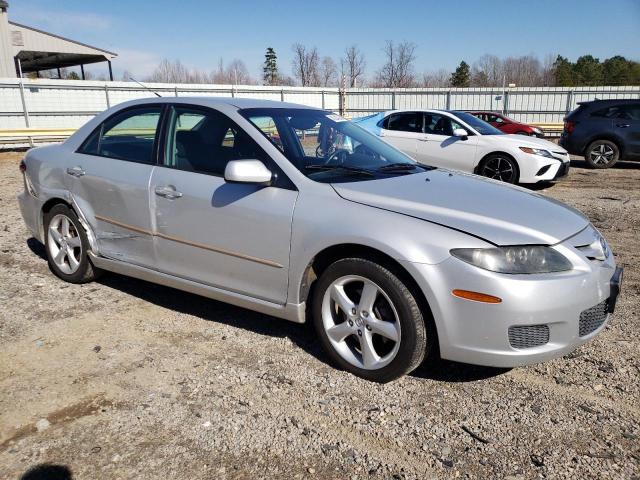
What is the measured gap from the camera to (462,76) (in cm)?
6738

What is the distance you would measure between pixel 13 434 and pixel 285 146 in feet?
7.32

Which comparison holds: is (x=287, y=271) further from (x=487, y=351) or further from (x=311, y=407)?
(x=487, y=351)

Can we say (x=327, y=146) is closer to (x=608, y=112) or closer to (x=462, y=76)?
(x=608, y=112)

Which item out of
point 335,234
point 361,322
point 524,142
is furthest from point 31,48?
point 361,322

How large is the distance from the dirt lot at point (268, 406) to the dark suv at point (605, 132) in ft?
32.9

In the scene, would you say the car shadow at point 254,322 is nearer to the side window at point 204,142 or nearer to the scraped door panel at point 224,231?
the scraped door panel at point 224,231

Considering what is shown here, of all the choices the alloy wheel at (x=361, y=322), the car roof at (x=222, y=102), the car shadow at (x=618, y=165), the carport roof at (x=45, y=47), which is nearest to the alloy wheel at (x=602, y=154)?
the car shadow at (x=618, y=165)

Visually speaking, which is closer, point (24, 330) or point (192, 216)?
point (192, 216)

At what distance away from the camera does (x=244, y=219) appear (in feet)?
10.9

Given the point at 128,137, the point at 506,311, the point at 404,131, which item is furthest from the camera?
the point at 404,131

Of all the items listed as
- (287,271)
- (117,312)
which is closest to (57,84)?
(117,312)

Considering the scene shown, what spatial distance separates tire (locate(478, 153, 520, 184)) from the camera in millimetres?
9492

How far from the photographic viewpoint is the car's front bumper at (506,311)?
104 inches

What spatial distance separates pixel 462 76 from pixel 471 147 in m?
62.7
